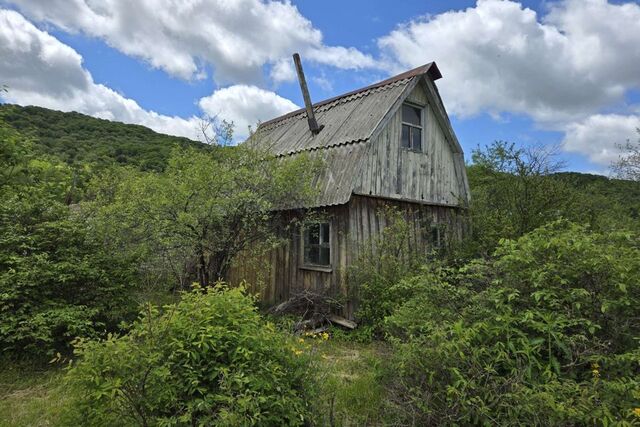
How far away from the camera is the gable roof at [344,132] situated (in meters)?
8.91

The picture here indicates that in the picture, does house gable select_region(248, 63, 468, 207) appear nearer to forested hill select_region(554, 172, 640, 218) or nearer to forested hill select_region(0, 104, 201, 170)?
forested hill select_region(554, 172, 640, 218)

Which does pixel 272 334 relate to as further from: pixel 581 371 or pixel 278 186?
pixel 278 186

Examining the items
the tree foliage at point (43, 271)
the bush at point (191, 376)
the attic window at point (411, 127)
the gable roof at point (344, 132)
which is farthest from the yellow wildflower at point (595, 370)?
the attic window at point (411, 127)

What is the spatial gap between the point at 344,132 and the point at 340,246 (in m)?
3.06

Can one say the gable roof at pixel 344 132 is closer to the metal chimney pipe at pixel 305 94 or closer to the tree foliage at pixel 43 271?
the metal chimney pipe at pixel 305 94

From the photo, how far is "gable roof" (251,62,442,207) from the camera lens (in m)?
8.91

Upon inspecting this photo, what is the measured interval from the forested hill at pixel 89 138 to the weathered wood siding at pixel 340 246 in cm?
1229

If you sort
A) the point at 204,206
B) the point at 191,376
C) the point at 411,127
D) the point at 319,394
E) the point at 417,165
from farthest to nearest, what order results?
the point at 411,127 → the point at 417,165 → the point at 204,206 → the point at 319,394 → the point at 191,376

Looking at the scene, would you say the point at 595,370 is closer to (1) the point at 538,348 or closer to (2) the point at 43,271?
(1) the point at 538,348

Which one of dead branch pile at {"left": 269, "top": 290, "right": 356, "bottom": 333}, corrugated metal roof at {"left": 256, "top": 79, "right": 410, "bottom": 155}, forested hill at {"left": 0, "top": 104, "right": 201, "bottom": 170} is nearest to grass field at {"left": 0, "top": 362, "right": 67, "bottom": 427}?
dead branch pile at {"left": 269, "top": 290, "right": 356, "bottom": 333}

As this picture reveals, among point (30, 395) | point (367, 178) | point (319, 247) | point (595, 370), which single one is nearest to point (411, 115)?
point (367, 178)

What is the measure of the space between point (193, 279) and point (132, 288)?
2738 mm

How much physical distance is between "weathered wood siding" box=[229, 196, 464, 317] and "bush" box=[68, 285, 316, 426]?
494 cm

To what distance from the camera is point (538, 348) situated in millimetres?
3430
